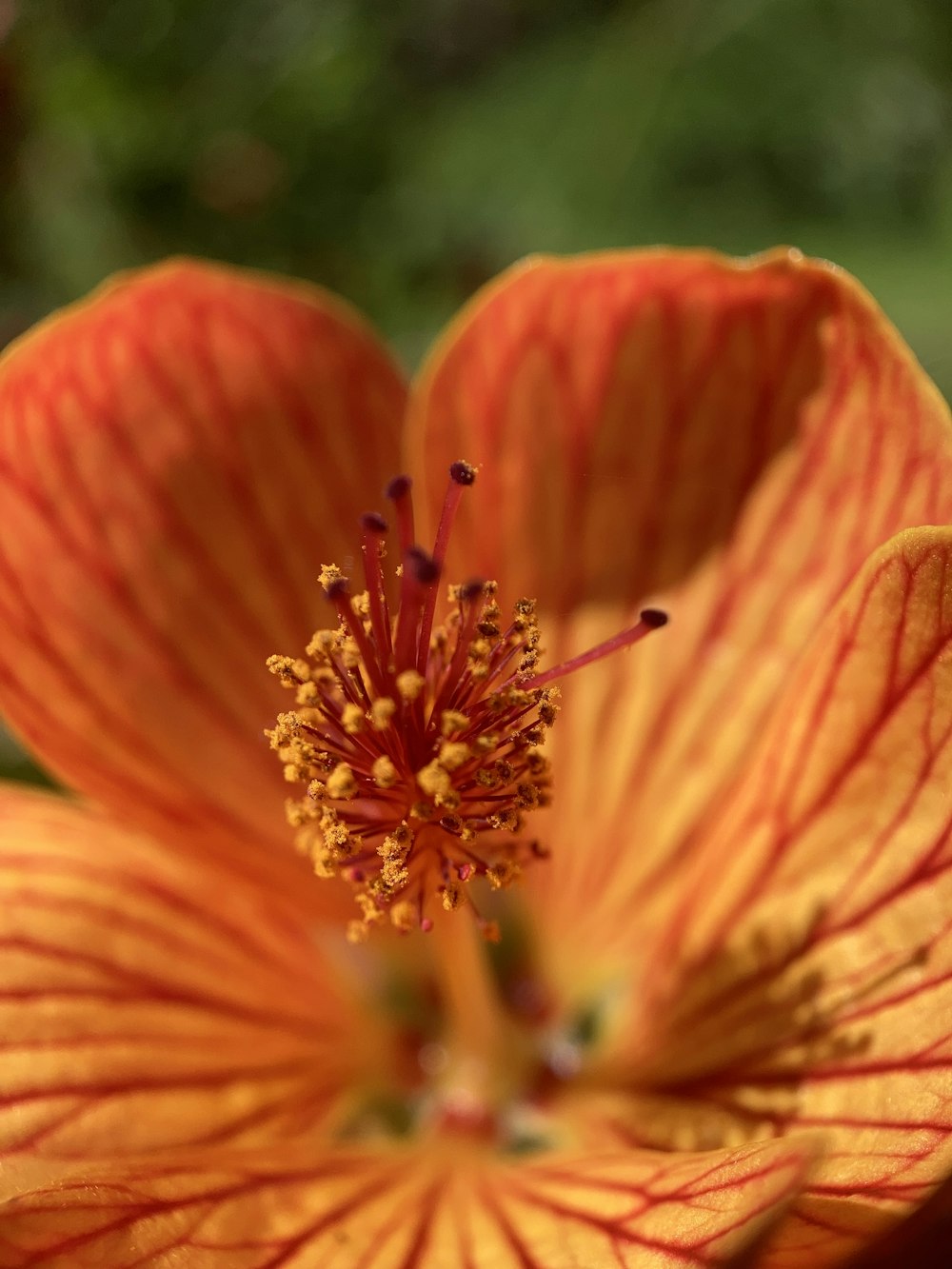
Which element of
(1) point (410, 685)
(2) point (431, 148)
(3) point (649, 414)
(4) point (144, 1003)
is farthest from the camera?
(2) point (431, 148)

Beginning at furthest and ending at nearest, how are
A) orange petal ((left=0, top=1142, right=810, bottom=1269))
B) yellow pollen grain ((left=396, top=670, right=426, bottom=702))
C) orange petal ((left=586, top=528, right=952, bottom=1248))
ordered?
1. yellow pollen grain ((left=396, top=670, right=426, bottom=702))
2. orange petal ((left=586, top=528, right=952, bottom=1248))
3. orange petal ((left=0, top=1142, right=810, bottom=1269))

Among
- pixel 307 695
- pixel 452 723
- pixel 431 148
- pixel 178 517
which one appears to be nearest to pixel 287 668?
pixel 307 695

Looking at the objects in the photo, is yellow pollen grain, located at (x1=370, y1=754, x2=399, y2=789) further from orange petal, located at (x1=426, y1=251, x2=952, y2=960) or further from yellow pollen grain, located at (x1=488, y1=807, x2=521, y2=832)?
orange petal, located at (x1=426, y1=251, x2=952, y2=960)

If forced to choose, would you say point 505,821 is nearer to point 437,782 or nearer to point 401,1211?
point 437,782

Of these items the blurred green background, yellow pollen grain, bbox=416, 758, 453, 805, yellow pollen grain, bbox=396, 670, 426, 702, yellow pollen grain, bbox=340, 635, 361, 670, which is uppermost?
the blurred green background

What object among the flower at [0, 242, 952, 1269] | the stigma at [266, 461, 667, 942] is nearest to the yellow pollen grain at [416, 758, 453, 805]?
the stigma at [266, 461, 667, 942]

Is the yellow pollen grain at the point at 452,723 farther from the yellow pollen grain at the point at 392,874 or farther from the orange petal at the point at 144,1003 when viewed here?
the orange petal at the point at 144,1003
